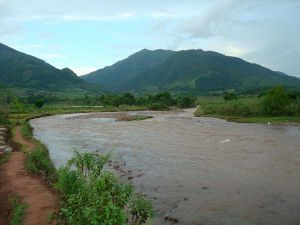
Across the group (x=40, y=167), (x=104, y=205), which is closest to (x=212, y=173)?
(x=40, y=167)

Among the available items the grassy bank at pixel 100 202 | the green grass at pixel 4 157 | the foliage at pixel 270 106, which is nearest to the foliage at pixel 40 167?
the green grass at pixel 4 157

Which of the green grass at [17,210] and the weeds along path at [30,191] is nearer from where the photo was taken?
the green grass at [17,210]

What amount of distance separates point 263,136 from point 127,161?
21.5 meters

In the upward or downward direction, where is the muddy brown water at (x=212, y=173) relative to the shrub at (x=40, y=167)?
downward

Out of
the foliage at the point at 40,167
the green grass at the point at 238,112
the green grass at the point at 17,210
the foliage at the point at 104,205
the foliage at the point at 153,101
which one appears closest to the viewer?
the foliage at the point at 104,205

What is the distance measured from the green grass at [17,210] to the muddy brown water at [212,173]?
5.74 m

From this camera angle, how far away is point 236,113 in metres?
83.8

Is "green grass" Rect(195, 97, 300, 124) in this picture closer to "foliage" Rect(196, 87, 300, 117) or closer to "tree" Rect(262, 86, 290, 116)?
"foliage" Rect(196, 87, 300, 117)

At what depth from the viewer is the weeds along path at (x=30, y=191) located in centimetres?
1592

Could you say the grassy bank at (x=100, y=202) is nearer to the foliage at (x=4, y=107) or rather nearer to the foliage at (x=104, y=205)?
the foliage at (x=104, y=205)

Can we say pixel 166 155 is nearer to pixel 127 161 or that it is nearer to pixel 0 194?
pixel 127 161

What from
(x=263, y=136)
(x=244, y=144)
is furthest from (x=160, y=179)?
(x=263, y=136)

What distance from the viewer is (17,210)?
1609 centimetres

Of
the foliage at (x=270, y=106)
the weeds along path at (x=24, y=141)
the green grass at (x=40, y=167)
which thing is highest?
the foliage at (x=270, y=106)
